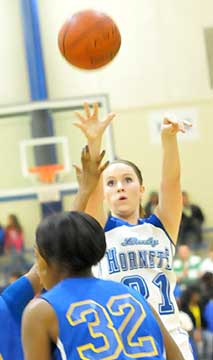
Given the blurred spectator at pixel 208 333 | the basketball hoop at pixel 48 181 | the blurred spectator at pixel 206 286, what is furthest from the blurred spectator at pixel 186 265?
the basketball hoop at pixel 48 181

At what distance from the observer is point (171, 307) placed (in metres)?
A: 2.93

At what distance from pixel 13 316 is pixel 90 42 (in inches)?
75.2

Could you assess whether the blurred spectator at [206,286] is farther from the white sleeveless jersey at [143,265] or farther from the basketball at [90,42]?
the white sleeveless jersey at [143,265]

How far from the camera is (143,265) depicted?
116 inches

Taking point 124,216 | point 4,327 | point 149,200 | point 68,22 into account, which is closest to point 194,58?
point 149,200

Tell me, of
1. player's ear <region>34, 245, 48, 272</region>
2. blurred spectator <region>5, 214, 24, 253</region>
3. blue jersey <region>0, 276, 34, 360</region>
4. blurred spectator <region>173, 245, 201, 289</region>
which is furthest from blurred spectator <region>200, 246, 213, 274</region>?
player's ear <region>34, 245, 48, 272</region>

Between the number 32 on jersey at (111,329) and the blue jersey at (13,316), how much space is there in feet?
1.30

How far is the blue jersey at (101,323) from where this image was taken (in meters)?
1.89

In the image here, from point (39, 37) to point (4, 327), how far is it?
931 centimetres

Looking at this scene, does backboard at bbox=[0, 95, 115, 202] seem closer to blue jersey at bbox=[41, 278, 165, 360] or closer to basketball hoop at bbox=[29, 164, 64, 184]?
basketball hoop at bbox=[29, 164, 64, 184]

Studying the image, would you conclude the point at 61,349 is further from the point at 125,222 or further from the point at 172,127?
the point at 172,127

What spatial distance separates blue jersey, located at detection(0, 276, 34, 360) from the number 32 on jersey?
1.30ft

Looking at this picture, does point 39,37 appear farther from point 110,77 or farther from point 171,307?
point 171,307

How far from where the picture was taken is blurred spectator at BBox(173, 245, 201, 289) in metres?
10.2
